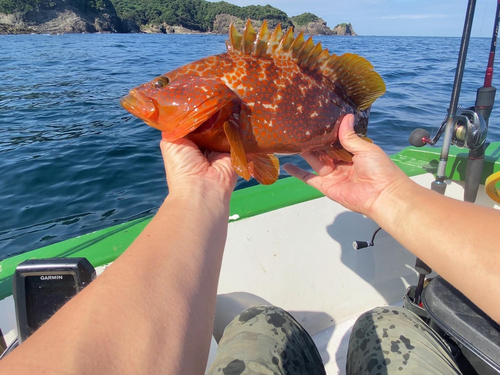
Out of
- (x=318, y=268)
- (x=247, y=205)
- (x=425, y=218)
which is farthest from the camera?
(x=318, y=268)

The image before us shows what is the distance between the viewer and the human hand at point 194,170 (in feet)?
5.43

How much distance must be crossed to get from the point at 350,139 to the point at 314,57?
1.91 feet

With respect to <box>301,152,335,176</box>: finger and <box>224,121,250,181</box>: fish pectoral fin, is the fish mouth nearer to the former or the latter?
<box>224,121,250,181</box>: fish pectoral fin

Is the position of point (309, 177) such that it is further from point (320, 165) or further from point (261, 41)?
point (261, 41)

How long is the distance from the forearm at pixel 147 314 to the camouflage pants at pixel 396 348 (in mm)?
1157

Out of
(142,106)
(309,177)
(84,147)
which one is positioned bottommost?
(84,147)

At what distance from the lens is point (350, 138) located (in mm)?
2203

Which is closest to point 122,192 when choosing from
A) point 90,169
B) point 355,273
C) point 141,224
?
point 90,169

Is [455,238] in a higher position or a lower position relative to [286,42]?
lower

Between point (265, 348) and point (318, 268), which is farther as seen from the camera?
point (318, 268)

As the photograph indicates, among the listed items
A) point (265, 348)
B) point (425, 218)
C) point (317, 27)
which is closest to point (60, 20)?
point (317, 27)

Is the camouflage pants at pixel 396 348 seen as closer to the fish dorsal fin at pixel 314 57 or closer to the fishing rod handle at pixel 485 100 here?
the fish dorsal fin at pixel 314 57

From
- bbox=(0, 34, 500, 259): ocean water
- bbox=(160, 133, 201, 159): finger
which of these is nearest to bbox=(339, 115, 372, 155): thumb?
bbox=(160, 133, 201, 159): finger

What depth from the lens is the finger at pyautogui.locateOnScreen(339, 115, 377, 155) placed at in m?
2.15
